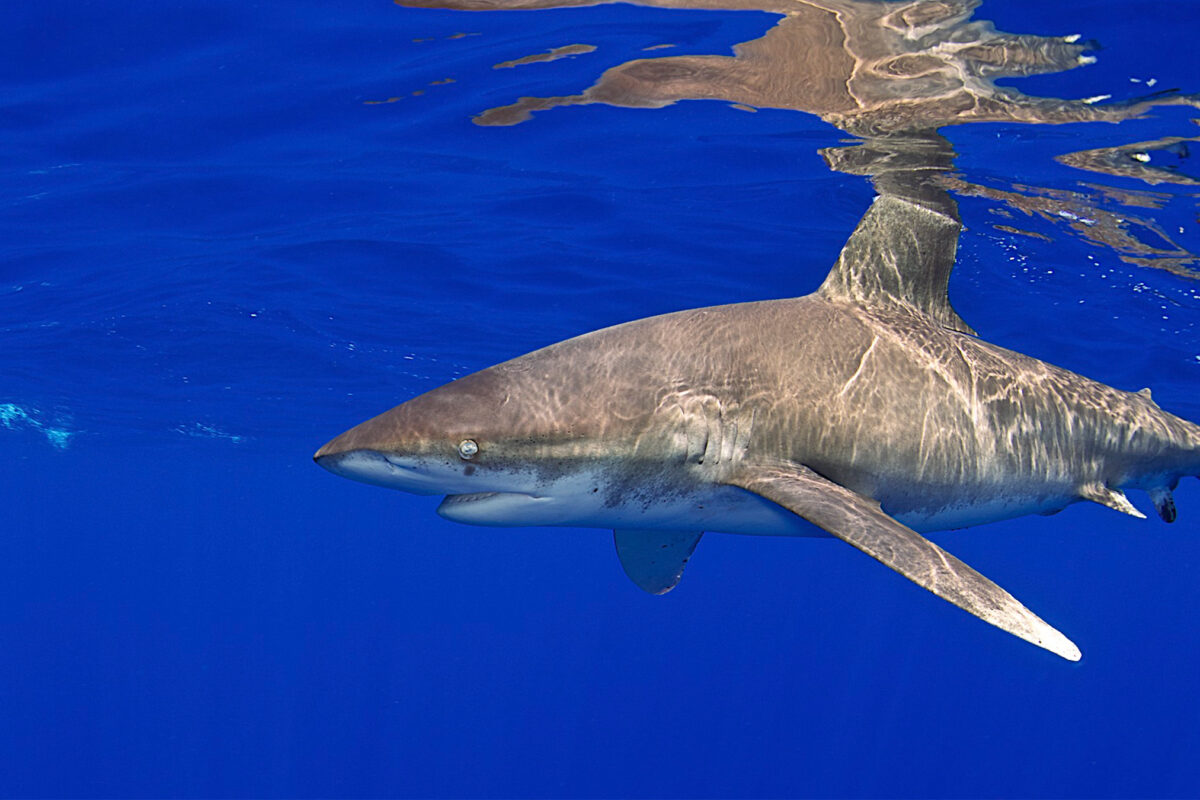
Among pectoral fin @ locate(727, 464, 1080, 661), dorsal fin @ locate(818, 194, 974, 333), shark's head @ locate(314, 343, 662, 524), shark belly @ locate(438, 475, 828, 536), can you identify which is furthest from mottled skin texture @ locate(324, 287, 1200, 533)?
pectoral fin @ locate(727, 464, 1080, 661)

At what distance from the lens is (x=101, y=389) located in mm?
24969

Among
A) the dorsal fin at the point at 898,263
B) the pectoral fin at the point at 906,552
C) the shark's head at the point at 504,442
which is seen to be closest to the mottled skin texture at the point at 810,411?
the shark's head at the point at 504,442

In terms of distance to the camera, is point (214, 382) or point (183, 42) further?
point (214, 382)

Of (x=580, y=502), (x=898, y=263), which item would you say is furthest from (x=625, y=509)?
(x=898, y=263)

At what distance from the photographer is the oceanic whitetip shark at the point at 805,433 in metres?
3.95

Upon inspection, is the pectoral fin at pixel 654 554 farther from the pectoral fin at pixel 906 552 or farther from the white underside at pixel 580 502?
the pectoral fin at pixel 906 552

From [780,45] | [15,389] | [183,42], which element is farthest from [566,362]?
[15,389]

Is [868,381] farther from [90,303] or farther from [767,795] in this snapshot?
[767,795]

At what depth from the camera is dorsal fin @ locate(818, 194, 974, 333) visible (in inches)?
244

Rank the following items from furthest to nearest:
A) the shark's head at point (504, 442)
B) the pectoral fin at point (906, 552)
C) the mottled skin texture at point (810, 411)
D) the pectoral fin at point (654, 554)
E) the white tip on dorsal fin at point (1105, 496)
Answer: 1. the pectoral fin at point (654, 554)
2. the white tip on dorsal fin at point (1105, 496)
3. the mottled skin texture at point (810, 411)
4. the shark's head at point (504, 442)
5. the pectoral fin at point (906, 552)

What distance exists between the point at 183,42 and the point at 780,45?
5364mm

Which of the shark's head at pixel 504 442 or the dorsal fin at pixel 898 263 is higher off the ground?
the dorsal fin at pixel 898 263

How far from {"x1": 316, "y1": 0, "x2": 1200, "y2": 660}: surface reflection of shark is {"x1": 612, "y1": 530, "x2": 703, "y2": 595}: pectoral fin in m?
0.02

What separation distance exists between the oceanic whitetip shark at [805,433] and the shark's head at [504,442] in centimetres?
1
